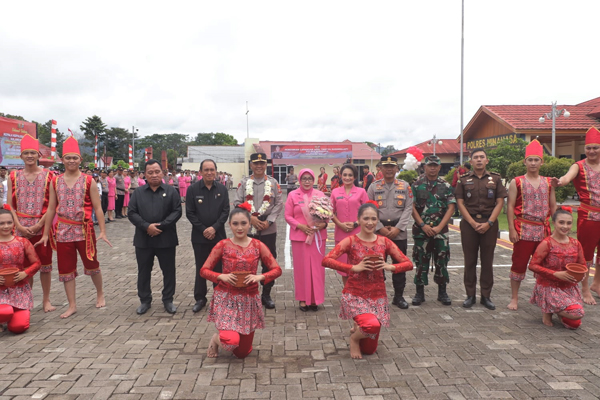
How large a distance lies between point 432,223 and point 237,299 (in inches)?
112

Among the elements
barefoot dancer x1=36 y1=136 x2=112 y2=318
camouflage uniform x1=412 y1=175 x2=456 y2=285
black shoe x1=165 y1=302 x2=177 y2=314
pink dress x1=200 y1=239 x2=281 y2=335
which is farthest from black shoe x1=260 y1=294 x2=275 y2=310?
barefoot dancer x1=36 y1=136 x2=112 y2=318

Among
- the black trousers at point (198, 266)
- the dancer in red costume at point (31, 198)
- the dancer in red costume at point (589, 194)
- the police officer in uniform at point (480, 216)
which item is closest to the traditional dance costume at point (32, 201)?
the dancer in red costume at point (31, 198)

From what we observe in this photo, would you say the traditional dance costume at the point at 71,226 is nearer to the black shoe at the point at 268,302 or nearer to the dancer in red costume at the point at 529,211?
the black shoe at the point at 268,302

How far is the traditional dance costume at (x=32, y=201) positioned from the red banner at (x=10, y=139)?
1512 centimetres

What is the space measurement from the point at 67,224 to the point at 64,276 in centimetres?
63

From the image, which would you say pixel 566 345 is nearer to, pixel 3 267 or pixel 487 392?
pixel 487 392

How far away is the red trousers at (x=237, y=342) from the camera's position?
3.79m

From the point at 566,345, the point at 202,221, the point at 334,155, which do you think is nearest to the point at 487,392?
the point at 566,345

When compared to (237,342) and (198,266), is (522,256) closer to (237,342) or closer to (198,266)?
(237,342)

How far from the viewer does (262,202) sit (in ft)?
19.1

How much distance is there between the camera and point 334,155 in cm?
3853

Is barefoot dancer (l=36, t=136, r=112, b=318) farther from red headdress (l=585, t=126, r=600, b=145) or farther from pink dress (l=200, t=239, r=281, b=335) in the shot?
red headdress (l=585, t=126, r=600, b=145)

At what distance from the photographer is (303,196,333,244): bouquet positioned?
5426 millimetres

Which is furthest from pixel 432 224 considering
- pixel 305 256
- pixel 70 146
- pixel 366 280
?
pixel 70 146
